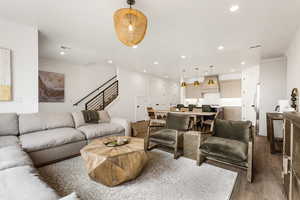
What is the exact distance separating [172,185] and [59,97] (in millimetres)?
5234

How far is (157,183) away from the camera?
5.88ft

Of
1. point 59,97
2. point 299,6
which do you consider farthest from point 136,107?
point 299,6

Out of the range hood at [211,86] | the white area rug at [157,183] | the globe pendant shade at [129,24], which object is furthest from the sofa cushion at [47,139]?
the range hood at [211,86]

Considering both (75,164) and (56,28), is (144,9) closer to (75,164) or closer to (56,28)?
(56,28)

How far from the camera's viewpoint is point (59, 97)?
5059 millimetres

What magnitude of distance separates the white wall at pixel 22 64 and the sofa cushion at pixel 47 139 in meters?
0.79

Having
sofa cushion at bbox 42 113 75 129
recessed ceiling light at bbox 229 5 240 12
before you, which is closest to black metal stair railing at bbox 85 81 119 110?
sofa cushion at bbox 42 113 75 129

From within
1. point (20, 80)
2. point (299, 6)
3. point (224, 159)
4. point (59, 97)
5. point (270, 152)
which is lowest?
point (270, 152)

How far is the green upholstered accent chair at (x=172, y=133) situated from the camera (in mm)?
2656

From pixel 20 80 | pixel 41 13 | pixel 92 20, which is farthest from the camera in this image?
pixel 20 80

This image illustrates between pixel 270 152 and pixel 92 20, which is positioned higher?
pixel 92 20

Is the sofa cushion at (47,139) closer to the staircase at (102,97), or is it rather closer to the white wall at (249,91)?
the staircase at (102,97)

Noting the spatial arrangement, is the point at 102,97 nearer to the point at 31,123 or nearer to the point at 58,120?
the point at 58,120

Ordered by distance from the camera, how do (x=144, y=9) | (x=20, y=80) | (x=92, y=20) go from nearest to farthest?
(x=144, y=9) → (x=92, y=20) → (x=20, y=80)
